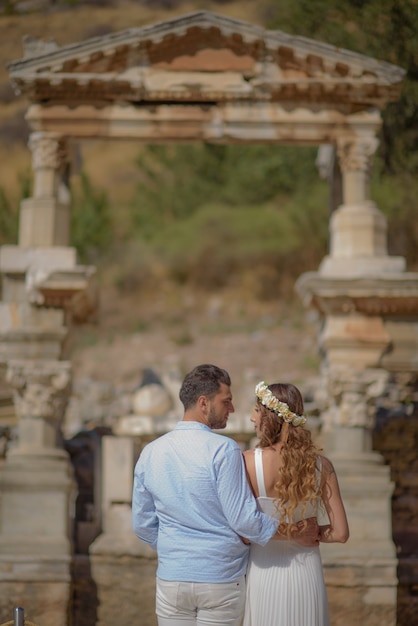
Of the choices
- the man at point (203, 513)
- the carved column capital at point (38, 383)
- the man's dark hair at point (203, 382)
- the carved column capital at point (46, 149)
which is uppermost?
the carved column capital at point (46, 149)

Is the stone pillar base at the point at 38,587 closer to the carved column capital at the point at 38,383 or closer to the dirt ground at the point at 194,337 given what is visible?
the carved column capital at the point at 38,383

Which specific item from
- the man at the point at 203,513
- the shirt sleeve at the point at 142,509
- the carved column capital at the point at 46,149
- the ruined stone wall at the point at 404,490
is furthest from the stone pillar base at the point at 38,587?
the man at the point at 203,513

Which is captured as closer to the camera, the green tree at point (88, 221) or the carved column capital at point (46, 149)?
the carved column capital at point (46, 149)

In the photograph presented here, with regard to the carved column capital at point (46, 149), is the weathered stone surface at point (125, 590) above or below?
below

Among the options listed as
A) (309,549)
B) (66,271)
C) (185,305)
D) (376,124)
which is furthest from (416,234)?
(309,549)

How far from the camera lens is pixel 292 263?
32875 millimetres

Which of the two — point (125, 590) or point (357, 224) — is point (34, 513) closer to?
point (125, 590)

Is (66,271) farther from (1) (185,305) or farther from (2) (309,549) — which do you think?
(1) (185,305)

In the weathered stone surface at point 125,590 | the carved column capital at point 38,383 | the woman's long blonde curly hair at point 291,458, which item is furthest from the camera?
the carved column capital at point 38,383

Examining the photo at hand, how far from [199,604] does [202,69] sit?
8.00 m

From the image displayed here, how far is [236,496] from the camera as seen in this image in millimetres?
4176

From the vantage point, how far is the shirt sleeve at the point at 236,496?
4.17 metres

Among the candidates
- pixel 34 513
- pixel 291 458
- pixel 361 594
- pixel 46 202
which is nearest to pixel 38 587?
pixel 34 513

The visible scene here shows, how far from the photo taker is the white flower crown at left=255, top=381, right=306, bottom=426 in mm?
4324
